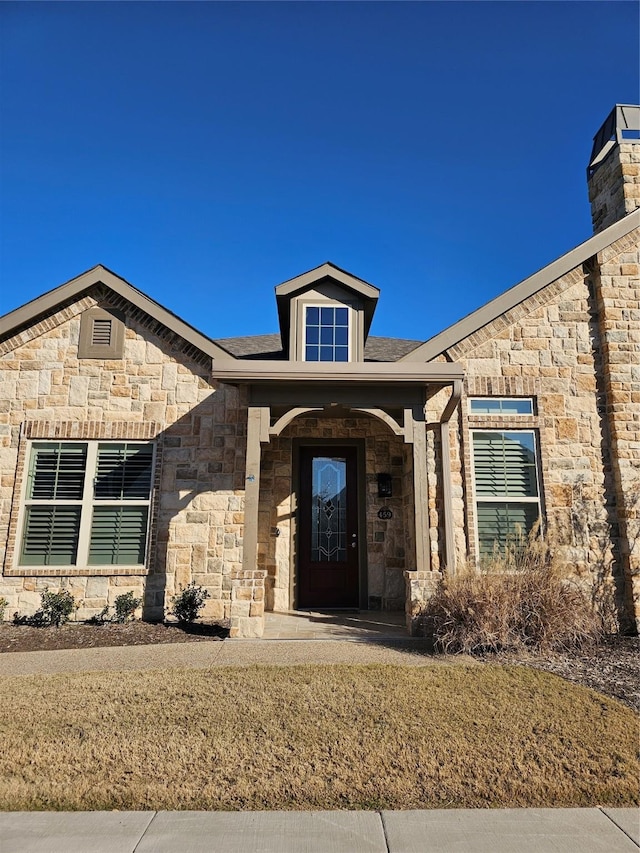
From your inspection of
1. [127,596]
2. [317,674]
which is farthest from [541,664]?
[127,596]

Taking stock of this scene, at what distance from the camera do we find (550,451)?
847 centimetres

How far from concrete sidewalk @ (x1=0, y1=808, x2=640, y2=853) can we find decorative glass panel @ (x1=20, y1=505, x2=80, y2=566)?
590 cm

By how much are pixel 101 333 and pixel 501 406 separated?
23.1 feet

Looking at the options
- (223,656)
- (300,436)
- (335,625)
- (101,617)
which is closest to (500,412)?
→ (300,436)

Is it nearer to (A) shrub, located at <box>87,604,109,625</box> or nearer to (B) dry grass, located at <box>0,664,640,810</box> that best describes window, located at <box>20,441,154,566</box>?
(A) shrub, located at <box>87,604,109,625</box>

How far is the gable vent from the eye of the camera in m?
8.99

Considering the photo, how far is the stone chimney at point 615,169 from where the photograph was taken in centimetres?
965

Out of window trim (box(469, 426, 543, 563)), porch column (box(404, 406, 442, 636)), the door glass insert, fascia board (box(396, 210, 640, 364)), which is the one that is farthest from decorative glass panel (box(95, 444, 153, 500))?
window trim (box(469, 426, 543, 563))

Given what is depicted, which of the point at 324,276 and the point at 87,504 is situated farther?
the point at 324,276

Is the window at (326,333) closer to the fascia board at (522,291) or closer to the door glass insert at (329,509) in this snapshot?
the fascia board at (522,291)

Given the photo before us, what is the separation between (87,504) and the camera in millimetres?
8430

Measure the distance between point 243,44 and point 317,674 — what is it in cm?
925

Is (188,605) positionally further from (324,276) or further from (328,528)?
(324,276)

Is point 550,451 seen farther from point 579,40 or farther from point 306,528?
point 579,40
